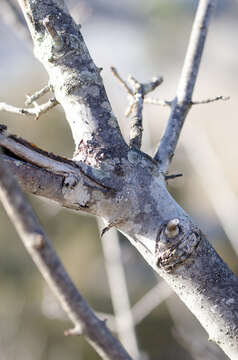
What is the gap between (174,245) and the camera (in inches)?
32.8

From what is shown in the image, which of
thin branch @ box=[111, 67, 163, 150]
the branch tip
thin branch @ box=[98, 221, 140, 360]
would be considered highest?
the branch tip

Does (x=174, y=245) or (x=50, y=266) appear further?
(x=174, y=245)

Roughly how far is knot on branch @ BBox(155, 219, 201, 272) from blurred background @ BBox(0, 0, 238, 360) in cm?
104

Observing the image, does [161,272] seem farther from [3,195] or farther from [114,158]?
[3,195]

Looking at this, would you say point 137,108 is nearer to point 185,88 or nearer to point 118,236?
point 185,88

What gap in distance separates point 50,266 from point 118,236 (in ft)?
8.05

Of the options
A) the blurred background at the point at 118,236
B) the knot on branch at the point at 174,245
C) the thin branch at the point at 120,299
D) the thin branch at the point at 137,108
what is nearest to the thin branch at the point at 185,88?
the thin branch at the point at 137,108

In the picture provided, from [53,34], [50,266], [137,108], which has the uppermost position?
[53,34]

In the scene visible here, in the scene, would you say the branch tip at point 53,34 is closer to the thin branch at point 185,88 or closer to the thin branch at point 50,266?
the thin branch at point 185,88

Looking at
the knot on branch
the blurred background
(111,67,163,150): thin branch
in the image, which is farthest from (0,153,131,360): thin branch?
the blurred background

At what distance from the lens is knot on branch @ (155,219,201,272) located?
2.72 ft

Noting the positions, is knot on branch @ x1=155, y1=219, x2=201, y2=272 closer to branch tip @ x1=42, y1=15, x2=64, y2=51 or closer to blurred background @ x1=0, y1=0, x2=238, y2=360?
branch tip @ x1=42, y1=15, x2=64, y2=51

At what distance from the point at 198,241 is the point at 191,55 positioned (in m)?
0.53

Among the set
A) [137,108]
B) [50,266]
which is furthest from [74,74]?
[50,266]
